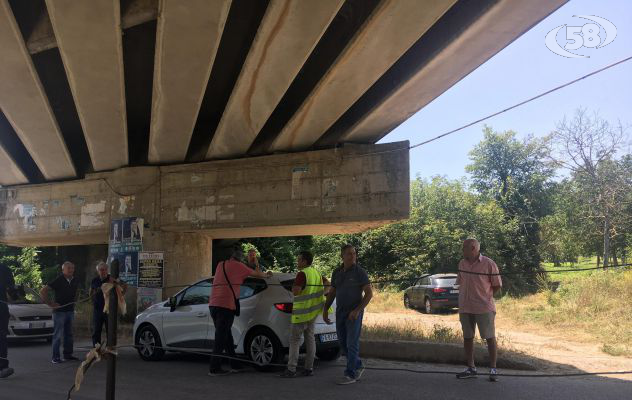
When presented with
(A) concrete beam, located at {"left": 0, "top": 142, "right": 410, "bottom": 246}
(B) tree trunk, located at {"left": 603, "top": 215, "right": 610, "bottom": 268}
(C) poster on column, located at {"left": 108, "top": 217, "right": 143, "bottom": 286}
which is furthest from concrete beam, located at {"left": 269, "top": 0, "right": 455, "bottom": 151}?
(B) tree trunk, located at {"left": 603, "top": 215, "right": 610, "bottom": 268}

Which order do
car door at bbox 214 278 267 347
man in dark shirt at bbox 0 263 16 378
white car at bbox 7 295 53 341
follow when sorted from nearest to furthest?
man in dark shirt at bbox 0 263 16 378 → car door at bbox 214 278 267 347 → white car at bbox 7 295 53 341

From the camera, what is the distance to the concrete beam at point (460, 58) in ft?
19.0

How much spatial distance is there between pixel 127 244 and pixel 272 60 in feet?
23.4

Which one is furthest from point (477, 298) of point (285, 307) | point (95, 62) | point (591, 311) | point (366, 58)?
point (591, 311)

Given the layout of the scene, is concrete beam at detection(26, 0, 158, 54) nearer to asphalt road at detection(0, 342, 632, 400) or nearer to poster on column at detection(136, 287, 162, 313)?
asphalt road at detection(0, 342, 632, 400)

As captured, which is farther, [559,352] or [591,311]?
[591,311]

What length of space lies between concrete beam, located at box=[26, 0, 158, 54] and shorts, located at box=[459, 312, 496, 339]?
604 centimetres

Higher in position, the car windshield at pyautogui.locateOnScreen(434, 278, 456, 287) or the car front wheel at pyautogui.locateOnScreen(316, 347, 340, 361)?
the car windshield at pyautogui.locateOnScreen(434, 278, 456, 287)

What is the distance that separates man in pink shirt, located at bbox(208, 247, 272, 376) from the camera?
7.09 meters

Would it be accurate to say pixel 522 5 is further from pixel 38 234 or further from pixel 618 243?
pixel 618 243

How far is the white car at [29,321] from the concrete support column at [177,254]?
8.43ft

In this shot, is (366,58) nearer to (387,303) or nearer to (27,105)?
(27,105)

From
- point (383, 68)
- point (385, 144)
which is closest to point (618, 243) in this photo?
point (385, 144)

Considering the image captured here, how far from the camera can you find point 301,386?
6.27 m
